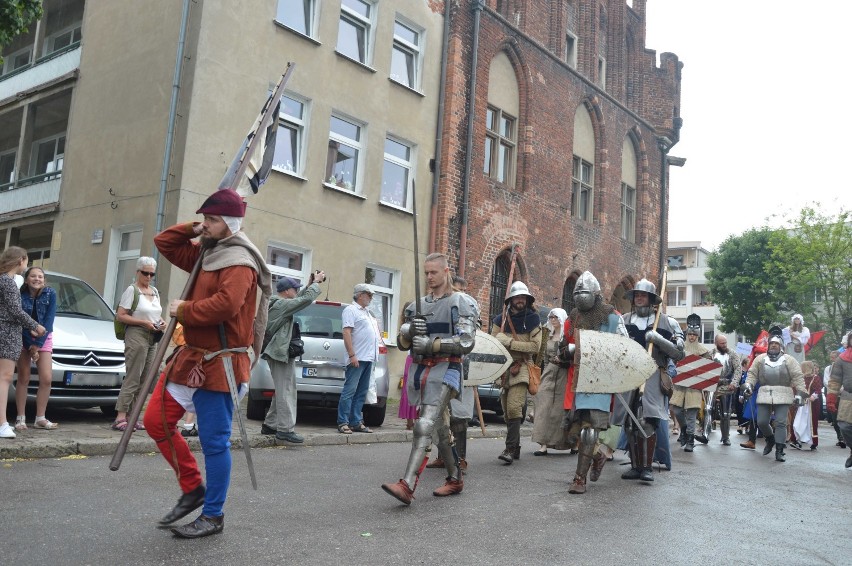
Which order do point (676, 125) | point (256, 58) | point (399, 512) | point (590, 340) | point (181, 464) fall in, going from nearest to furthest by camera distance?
point (181, 464) → point (399, 512) → point (590, 340) → point (256, 58) → point (676, 125)

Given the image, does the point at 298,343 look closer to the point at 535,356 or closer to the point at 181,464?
the point at 535,356

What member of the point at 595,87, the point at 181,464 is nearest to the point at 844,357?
the point at 181,464

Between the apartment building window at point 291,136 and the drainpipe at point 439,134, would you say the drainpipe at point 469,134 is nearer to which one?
the drainpipe at point 439,134

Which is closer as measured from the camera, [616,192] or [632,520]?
[632,520]

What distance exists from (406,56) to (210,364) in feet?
54.3

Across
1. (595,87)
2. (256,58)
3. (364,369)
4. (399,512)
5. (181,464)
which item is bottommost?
(399,512)

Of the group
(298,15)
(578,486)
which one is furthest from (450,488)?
(298,15)

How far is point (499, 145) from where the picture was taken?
22594mm

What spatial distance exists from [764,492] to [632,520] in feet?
9.09

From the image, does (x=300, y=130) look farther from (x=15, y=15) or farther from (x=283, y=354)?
(x=283, y=354)

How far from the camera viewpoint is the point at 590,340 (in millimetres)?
7719

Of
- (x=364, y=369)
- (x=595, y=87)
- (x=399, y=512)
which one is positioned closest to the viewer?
(x=399, y=512)

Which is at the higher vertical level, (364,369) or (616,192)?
(616,192)

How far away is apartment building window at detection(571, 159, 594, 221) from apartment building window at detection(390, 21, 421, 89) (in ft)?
25.3
